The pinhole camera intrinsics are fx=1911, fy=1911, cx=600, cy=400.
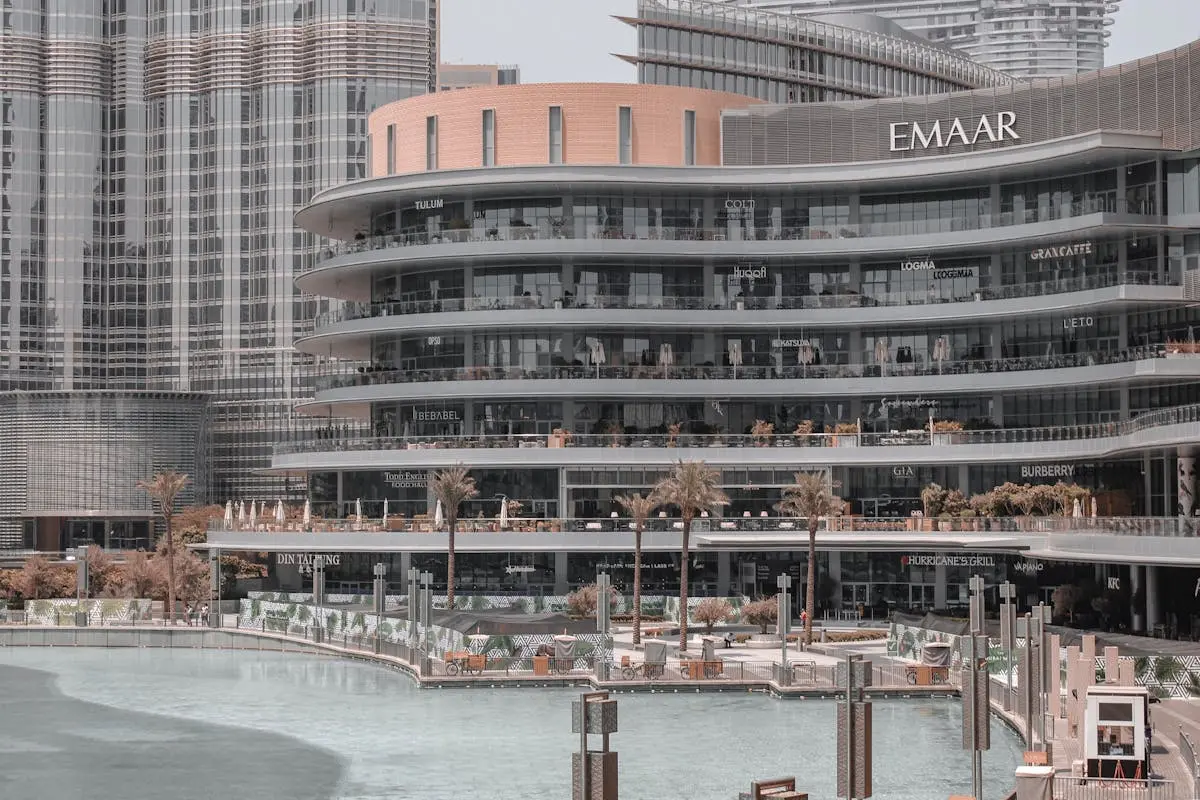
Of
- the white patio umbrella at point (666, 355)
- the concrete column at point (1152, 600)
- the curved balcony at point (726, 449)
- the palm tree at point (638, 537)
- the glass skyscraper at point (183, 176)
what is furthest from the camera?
the glass skyscraper at point (183, 176)

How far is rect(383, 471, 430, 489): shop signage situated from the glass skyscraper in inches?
2953

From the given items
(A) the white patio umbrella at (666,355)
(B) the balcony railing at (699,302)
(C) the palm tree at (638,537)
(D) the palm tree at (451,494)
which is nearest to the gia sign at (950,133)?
(B) the balcony railing at (699,302)

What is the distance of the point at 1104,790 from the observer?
40312 mm

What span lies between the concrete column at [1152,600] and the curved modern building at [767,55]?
78458 mm

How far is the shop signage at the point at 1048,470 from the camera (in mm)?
100562

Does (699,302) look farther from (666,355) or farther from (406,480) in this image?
(406,480)

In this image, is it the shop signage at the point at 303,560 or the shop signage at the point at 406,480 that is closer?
the shop signage at the point at 303,560

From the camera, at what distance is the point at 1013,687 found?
208 ft

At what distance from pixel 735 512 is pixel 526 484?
11.7 metres

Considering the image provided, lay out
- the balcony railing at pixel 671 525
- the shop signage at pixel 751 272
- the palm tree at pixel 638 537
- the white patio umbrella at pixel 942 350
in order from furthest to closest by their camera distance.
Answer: the shop signage at pixel 751 272 < the white patio umbrella at pixel 942 350 < the balcony railing at pixel 671 525 < the palm tree at pixel 638 537

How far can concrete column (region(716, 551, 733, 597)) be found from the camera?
10406 cm

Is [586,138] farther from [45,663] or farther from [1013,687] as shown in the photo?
[1013,687]

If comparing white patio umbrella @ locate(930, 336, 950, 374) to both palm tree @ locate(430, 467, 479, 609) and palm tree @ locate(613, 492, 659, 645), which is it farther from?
palm tree @ locate(430, 467, 479, 609)

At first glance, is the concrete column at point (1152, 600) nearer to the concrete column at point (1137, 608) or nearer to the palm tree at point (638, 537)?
the concrete column at point (1137, 608)
